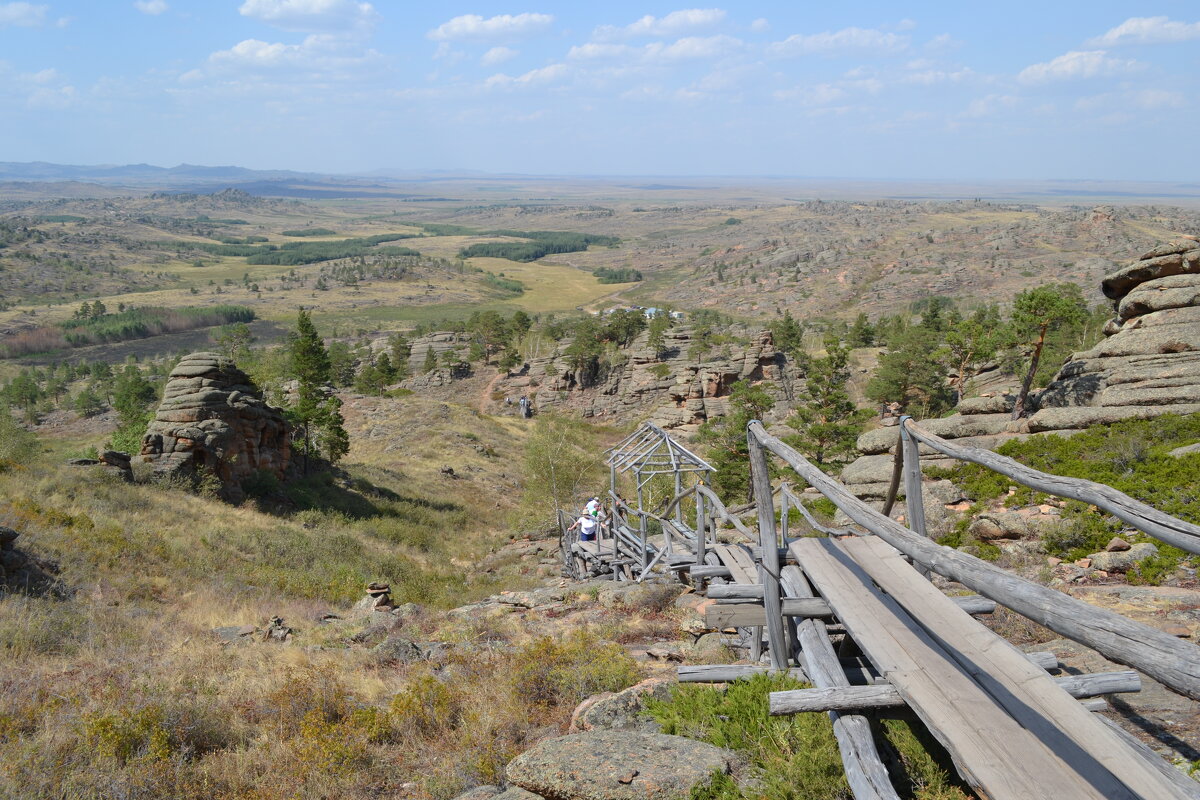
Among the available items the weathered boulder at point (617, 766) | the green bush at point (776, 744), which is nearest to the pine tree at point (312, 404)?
the weathered boulder at point (617, 766)

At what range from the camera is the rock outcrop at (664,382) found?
182ft

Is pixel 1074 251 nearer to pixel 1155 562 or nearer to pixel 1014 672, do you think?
pixel 1155 562

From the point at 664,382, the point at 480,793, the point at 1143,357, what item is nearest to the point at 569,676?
the point at 480,793

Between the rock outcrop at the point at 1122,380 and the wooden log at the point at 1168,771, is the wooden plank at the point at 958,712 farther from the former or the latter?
the rock outcrop at the point at 1122,380

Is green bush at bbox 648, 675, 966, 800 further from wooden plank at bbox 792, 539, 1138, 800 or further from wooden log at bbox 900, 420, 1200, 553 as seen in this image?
wooden log at bbox 900, 420, 1200, 553

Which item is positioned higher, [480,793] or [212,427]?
[480,793]

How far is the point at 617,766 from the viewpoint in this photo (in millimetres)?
5023

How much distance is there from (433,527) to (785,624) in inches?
981

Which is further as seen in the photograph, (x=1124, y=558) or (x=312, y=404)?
(x=312, y=404)

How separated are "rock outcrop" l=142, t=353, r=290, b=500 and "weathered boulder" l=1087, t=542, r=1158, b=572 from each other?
86.7 ft

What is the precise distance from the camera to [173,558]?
1617cm

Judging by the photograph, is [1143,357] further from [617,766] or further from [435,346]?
[435,346]

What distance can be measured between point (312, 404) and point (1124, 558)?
→ 107ft

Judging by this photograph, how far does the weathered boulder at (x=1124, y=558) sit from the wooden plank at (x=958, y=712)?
7.94 metres
